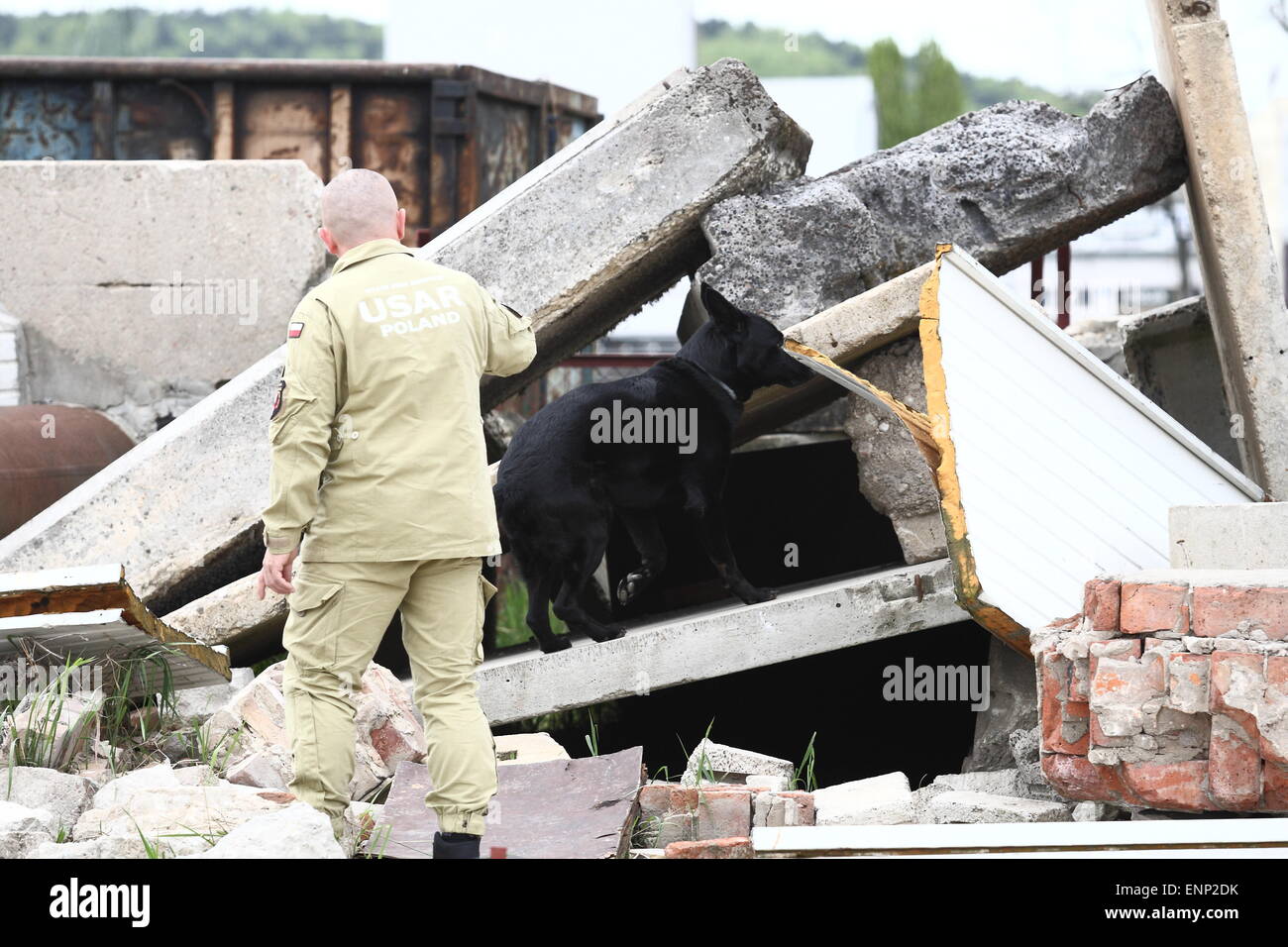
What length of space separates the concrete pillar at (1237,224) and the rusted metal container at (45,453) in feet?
15.2

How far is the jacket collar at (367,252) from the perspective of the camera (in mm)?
3404

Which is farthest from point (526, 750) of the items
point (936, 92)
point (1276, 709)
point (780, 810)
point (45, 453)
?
point (936, 92)

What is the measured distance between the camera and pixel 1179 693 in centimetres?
328

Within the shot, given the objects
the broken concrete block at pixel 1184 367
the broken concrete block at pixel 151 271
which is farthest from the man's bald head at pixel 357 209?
the broken concrete block at pixel 1184 367

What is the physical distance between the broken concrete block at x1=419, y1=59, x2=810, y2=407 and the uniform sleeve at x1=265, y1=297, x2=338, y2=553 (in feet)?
7.37

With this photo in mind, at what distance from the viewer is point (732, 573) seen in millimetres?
5184

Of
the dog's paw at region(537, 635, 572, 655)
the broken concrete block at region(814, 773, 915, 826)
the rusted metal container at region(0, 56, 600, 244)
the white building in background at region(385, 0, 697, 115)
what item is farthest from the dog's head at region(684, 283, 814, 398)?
the white building in background at region(385, 0, 697, 115)

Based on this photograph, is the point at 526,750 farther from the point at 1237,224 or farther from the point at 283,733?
the point at 1237,224

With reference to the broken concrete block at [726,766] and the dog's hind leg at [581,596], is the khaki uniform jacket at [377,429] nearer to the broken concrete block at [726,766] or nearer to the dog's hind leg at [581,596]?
the broken concrete block at [726,766]

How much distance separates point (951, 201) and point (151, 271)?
3557mm
